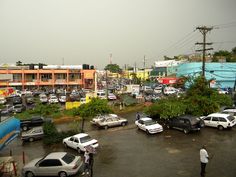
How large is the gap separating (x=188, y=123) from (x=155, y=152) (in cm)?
658

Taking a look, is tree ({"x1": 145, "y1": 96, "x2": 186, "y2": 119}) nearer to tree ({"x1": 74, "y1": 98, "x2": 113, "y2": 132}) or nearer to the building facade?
tree ({"x1": 74, "y1": 98, "x2": 113, "y2": 132})

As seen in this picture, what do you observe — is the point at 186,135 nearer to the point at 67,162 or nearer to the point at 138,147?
the point at 138,147

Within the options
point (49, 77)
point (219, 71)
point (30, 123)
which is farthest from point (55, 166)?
point (49, 77)

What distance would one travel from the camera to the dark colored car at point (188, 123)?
26016 millimetres

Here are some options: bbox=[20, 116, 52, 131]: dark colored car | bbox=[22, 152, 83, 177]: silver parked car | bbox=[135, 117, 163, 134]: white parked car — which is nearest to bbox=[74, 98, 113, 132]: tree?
bbox=[135, 117, 163, 134]: white parked car

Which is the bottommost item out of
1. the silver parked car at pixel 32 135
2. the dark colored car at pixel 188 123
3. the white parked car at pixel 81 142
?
the silver parked car at pixel 32 135

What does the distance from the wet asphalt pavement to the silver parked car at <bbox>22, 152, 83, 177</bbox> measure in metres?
1.56

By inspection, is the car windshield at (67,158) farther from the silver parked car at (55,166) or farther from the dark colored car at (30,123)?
the dark colored car at (30,123)

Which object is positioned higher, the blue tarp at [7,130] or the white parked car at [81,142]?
the blue tarp at [7,130]

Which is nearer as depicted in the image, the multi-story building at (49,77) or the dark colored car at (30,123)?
the dark colored car at (30,123)

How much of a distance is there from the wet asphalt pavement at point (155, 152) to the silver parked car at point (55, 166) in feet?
5.13

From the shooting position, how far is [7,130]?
17141 millimetres

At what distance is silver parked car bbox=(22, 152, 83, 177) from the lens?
53.8 feet

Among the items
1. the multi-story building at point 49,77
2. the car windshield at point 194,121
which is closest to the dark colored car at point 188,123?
the car windshield at point 194,121
